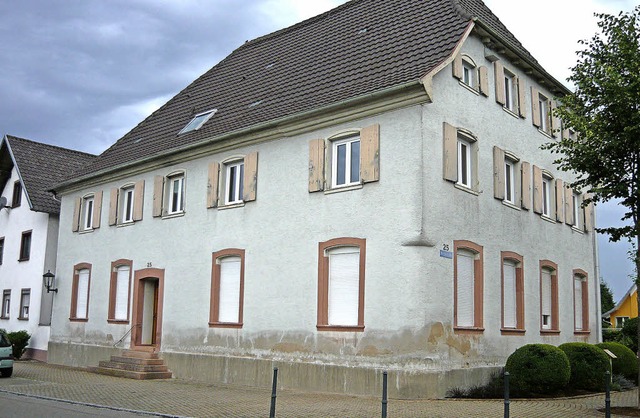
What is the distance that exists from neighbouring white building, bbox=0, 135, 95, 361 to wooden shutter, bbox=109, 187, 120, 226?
6001 millimetres

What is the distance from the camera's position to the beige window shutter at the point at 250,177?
63.3ft

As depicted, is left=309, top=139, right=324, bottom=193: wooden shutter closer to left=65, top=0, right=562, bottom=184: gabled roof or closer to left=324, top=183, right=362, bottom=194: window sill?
left=324, top=183, right=362, bottom=194: window sill

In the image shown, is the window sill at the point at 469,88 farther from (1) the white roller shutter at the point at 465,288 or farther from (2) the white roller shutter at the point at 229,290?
(2) the white roller shutter at the point at 229,290

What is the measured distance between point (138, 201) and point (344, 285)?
32.1 ft

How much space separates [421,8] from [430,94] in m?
5.20

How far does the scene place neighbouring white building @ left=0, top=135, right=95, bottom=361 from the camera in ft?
95.5

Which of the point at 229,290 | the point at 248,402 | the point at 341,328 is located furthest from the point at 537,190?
the point at 248,402

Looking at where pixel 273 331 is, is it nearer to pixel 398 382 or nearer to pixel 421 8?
pixel 398 382

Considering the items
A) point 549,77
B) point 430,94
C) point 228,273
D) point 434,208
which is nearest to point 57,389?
point 228,273

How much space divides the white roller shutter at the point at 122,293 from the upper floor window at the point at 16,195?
35.2 feet

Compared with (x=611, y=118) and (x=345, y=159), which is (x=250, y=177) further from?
(x=611, y=118)

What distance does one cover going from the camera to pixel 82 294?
25.8 metres

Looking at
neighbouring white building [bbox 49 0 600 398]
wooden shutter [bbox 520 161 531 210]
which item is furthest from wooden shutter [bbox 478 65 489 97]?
wooden shutter [bbox 520 161 531 210]

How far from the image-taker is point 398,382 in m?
15.0
